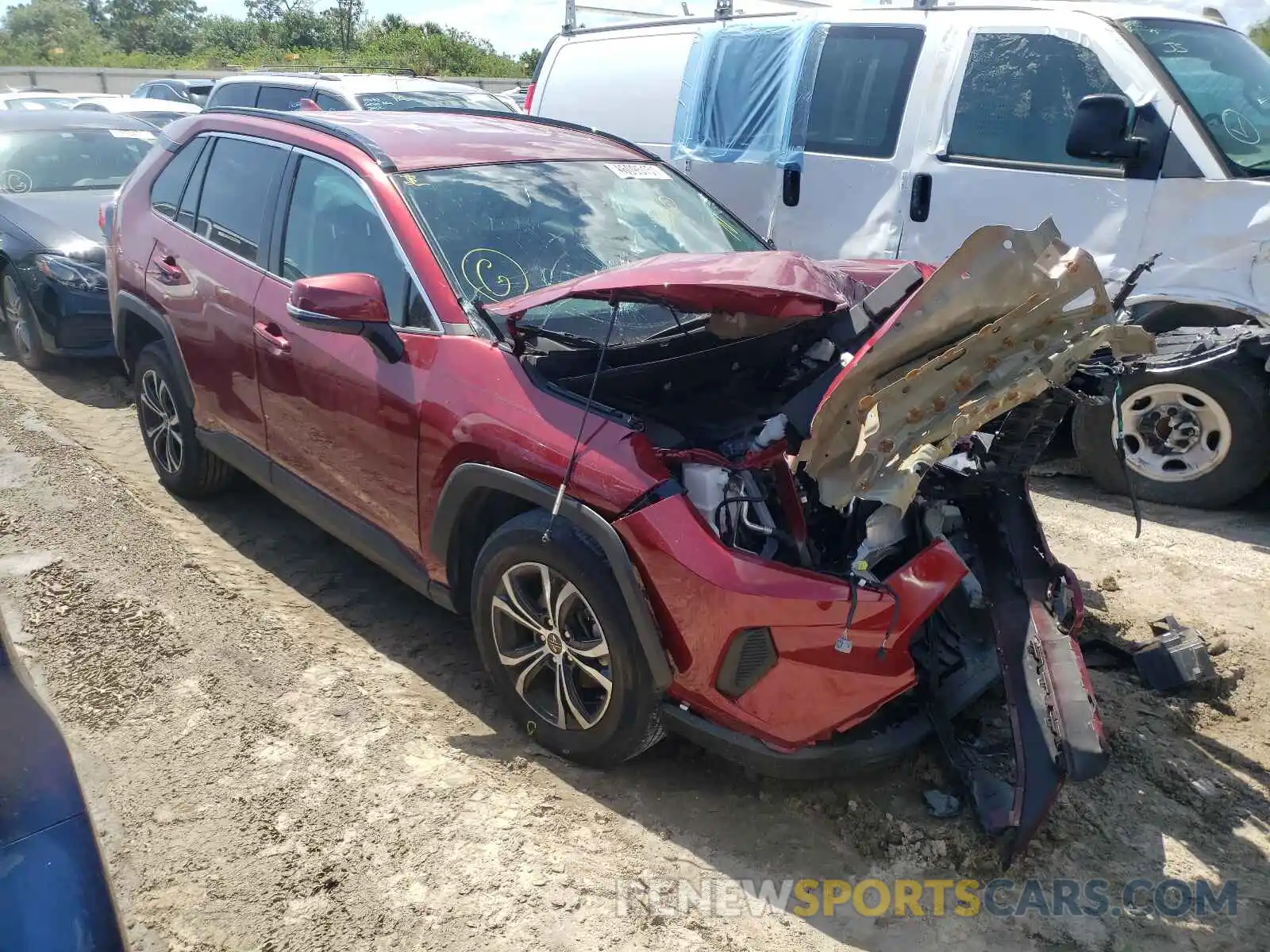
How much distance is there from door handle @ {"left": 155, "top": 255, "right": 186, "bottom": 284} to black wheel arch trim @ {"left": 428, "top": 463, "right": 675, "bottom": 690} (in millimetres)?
2186

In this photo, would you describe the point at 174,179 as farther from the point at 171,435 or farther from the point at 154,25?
the point at 154,25

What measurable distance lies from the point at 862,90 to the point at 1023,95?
38.8 inches

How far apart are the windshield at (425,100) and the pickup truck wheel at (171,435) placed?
4.35 m

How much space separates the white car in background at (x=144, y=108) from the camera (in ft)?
41.9

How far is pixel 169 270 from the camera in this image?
14.6 feet

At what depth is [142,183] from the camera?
4.83 metres

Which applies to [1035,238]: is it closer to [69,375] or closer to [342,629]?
[342,629]

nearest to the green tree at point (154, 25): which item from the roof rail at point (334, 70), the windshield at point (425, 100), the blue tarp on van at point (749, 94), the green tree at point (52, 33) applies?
the green tree at point (52, 33)

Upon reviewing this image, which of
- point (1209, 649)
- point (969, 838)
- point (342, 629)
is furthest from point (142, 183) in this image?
point (1209, 649)

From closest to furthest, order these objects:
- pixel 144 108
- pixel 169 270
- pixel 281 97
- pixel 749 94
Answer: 1. pixel 169 270
2. pixel 749 94
3. pixel 281 97
4. pixel 144 108

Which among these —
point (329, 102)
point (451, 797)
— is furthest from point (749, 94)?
point (451, 797)

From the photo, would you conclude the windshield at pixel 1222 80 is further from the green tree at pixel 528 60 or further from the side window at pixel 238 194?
the green tree at pixel 528 60

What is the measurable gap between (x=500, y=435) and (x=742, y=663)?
1.02 metres

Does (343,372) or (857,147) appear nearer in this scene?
(343,372)
